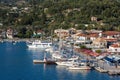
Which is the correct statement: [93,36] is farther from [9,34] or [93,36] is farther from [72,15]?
[72,15]

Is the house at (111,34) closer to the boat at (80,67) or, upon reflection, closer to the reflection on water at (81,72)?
the boat at (80,67)

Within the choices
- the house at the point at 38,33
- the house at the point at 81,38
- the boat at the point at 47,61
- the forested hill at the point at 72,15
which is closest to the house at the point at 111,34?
the house at the point at 81,38

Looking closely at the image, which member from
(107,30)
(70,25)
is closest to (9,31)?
(70,25)

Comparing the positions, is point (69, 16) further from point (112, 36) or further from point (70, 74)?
point (70, 74)

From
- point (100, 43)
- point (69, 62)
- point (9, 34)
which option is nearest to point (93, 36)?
point (100, 43)

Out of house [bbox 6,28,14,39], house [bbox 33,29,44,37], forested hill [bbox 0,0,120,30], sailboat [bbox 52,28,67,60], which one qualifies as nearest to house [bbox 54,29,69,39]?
house [bbox 33,29,44,37]

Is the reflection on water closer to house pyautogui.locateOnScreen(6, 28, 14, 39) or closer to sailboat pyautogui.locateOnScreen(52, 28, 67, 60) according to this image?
sailboat pyautogui.locateOnScreen(52, 28, 67, 60)
